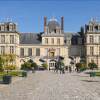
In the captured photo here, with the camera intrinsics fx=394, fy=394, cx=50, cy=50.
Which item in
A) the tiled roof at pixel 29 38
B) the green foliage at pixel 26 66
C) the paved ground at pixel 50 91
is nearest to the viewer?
the paved ground at pixel 50 91

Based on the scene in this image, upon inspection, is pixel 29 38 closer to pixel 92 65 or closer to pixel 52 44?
pixel 52 44

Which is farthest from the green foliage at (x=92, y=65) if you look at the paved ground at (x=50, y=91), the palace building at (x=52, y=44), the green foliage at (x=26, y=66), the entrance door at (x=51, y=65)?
the paved ground at (x=50, y=91)

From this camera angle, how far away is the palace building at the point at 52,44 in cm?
8344

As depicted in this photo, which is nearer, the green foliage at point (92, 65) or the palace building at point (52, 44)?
Result: the green foliage at point (92, 65)

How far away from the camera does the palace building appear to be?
83.4 m

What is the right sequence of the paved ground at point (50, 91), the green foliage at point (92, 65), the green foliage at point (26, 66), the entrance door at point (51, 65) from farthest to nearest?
the entrance door at point (51, 65) < the green foliage at point (92, 65) < the green foliage at point (26, 66) < the paved ground at point (50, 91)

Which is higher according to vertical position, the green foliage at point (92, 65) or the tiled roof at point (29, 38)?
the tiled roof at point (29, 38)

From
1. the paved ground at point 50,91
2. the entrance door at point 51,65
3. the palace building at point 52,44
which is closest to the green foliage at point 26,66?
the palace building at point 52,44

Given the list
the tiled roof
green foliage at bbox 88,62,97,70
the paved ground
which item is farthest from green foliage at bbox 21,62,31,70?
the paved ground

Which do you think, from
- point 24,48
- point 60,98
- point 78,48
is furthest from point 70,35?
point 60,98

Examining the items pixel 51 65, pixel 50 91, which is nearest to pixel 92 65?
pixel 51 65

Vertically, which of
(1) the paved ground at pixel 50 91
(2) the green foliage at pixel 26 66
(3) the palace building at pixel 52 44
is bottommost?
(1) the paved ground at pixel 50 91

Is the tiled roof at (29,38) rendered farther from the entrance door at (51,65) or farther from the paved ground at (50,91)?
the paved ground at (50,91)

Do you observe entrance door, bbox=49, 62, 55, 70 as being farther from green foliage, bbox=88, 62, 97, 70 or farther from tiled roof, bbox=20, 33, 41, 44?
green foliage, bbox=88, 62, 97, 70
